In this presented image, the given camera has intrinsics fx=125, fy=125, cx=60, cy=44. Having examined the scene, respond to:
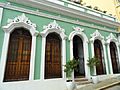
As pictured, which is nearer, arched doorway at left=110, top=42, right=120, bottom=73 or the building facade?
the building facade

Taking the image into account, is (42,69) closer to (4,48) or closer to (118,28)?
(4,48)

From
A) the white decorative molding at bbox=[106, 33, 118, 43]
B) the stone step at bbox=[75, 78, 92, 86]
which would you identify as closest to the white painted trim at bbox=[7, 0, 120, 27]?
the white decorative molding at bbox=[106, 33, 118, 43]

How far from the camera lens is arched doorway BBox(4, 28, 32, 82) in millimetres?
5909

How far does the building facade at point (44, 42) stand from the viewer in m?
5.99

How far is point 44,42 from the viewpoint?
22.6 feet

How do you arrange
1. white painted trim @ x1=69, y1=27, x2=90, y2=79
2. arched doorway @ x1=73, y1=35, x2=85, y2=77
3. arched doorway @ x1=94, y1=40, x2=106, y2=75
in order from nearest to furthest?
1. white painted trim @ x1=69, y1=27, x2=90, y2=79
2. arched doorway @ x1=94, y1=40, x2=106, y2=75
3. arched doorway @ x1=73, y1=35, x2=85, y2=77

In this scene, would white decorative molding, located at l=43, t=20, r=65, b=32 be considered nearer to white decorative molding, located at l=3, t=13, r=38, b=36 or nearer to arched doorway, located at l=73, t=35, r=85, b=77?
white decorative molding, located at l=3, t=13, r=38, b=36

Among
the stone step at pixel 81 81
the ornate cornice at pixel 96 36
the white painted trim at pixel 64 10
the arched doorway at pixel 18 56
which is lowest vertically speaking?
the stone step at pixel 81 81

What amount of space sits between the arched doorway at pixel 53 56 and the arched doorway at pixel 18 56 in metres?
1.05

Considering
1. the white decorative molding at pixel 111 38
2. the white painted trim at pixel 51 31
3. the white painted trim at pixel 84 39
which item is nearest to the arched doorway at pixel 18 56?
the white painted trim at pixel 51 31

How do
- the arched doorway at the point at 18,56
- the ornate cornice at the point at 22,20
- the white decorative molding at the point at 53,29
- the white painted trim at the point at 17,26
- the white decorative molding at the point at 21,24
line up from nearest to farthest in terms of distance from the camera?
the white painted trim at the point at 17,26, the arched doorway at the point at 18,56, the white decorative molding at the point at 21,24, the ornate cornice at the point at 22,20, the white decorative molding at the point at 53,29

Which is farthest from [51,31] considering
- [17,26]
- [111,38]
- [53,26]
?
[111,38]

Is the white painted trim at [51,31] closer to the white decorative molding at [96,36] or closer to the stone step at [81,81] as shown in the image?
the stone step at [81,81]

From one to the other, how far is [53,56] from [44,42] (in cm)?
99
